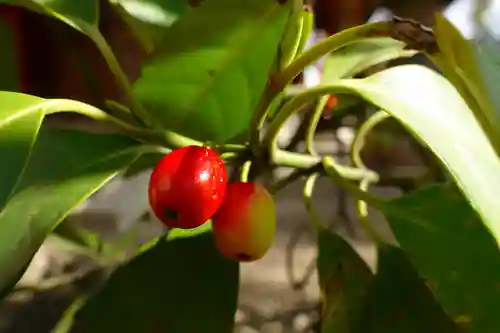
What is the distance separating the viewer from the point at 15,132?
0.32m

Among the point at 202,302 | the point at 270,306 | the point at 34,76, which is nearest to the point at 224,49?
the point at 202,302

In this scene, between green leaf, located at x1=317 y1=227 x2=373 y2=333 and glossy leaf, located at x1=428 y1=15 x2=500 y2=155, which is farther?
green leaf, located at x1=317 y1=227 x2=373 y2=333

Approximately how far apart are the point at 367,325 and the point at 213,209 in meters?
0.13

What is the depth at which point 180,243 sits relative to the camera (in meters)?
0.43

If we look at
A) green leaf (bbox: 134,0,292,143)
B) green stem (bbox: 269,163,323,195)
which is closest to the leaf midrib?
green leaf (bbox: 134,0,292,143)

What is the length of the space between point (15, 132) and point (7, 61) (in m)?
0.22

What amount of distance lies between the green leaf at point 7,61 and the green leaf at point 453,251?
29 cm

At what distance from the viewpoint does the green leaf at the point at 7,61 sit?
519 millimetres

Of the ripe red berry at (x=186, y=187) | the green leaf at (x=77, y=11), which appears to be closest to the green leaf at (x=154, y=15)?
the green leaf at (x=77, y=11)

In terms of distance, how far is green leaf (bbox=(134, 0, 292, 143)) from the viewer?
1.22 feet

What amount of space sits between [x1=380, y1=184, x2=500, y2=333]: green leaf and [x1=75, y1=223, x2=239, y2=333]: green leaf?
0.11 metres

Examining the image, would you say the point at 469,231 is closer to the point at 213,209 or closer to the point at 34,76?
the point at 213,209

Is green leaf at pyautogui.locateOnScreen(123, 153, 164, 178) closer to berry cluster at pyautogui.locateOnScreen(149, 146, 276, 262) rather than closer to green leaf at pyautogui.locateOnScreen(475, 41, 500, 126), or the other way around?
berry cluster at pyautogui.locateOnScreen(149, 146, 276, 262)

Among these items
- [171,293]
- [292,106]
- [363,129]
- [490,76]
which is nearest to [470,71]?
[490,76]
